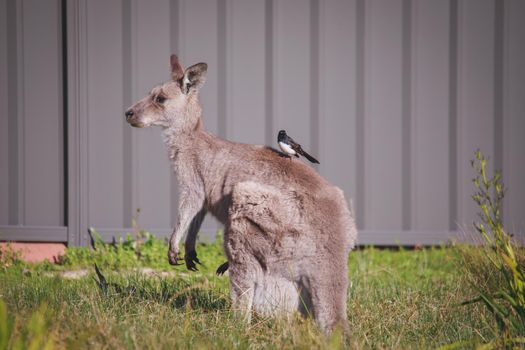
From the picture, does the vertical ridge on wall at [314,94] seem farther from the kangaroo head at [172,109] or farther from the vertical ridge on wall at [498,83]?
the kangaroo head at [172,109]

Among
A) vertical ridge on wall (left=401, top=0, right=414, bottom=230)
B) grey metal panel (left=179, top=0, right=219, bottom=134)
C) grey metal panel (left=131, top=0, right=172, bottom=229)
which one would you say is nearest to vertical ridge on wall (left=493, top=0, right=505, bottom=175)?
vertical ridge on wall (left=401, top=0, right=414, bottom=230)

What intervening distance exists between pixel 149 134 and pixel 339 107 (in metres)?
2.14

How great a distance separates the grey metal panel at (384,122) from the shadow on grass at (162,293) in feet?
10.2

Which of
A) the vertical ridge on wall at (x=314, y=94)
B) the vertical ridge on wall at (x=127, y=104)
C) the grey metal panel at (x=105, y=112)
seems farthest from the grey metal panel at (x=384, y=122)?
the grey metal panel at (x=105, y=112)

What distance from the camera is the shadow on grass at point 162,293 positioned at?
4.34 metres

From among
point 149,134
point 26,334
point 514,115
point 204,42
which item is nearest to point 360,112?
point 514,115

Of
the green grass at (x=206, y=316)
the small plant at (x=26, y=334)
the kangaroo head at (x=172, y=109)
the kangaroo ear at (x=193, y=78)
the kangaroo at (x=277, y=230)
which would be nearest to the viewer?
the small plant at (x=26, y=334)

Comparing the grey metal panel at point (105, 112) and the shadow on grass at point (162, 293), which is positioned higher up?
the grey metal panel at point (105, 112)

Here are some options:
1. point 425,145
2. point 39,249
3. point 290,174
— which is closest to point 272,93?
point 425,145

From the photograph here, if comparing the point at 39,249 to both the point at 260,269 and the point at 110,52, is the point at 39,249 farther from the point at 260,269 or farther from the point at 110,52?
the point at 260,269

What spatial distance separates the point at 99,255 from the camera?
6.82m

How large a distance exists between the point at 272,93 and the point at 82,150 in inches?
85.8

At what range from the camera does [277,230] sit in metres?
3.74

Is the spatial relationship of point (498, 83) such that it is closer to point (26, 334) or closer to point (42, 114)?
point (42, 114)
